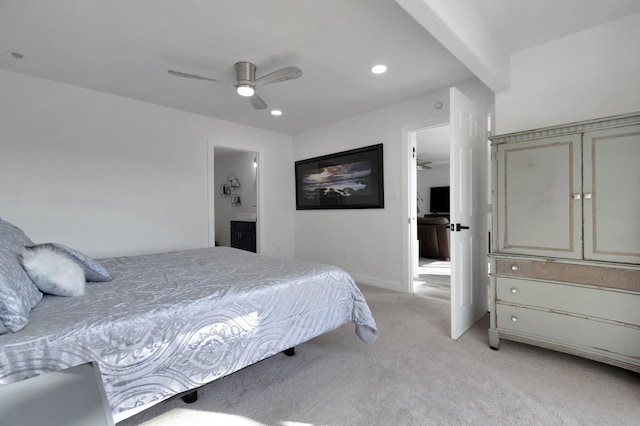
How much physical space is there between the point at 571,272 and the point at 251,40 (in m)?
2.85

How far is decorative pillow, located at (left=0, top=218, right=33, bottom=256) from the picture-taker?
57.2 inches

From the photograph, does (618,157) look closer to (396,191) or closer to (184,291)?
(396,191)

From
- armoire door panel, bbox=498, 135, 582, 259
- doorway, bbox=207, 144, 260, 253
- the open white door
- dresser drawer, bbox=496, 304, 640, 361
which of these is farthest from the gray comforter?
doorway, bbox=207, 144, 260, 253

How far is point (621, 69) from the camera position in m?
2.05

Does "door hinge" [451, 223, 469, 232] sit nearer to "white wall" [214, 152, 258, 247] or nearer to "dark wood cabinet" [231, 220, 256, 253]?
"dark wood cabinet" [231, 220, 256, 253]

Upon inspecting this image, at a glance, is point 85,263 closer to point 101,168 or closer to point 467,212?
point 101,168

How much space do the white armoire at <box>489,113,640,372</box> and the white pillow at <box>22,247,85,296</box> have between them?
2.73 meters

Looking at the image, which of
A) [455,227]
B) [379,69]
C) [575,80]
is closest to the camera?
[575,80]

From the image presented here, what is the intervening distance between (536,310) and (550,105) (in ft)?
5.26

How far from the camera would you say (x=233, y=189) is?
22.0 ft

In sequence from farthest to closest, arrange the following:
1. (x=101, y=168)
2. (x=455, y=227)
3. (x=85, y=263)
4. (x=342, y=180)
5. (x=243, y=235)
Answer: (x=243, y=235), (x=342, y=180), (x=101, y=168), (x=455, y=227), (x=85, y=263)

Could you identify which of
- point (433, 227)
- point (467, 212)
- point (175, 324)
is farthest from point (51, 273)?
point (433, 227)

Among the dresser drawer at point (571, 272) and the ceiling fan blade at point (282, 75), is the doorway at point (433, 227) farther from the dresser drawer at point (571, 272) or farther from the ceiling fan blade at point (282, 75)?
the ceiling fan blade at point (282, 75)

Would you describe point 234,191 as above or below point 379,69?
below
